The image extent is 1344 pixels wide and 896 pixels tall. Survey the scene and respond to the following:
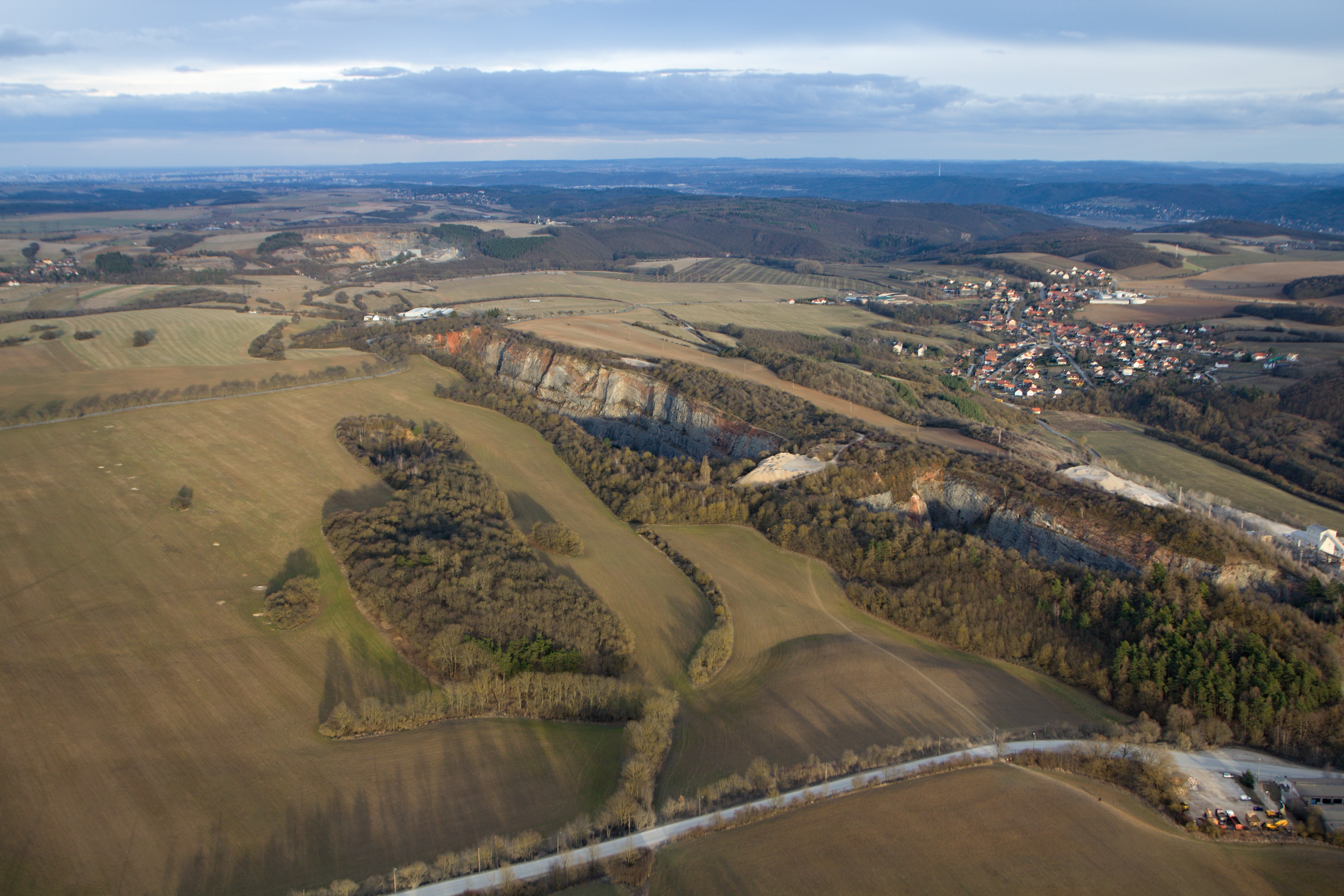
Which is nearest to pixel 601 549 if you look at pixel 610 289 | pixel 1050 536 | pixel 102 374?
pixel 1050 536

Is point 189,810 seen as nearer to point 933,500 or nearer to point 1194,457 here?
point 933,500

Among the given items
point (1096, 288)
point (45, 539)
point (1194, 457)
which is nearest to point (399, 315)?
point (45, 539)

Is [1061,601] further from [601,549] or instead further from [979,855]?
[601,549]

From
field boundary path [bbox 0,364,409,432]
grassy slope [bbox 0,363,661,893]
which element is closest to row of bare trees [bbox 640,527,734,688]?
grassy slope [bbox 0,363,661,893]

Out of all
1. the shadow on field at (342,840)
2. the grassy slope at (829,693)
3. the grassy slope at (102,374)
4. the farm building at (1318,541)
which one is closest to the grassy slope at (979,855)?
the grassy slope at (829,693)

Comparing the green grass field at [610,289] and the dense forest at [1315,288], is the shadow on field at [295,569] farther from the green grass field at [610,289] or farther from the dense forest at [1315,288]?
the dense forest at [1315,288]

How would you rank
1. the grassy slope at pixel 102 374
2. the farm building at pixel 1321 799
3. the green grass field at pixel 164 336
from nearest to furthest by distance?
the farm building at pixel 1321 799 → the grassy slope at pixel 102 374 → the green grass field at pixel 164 336
